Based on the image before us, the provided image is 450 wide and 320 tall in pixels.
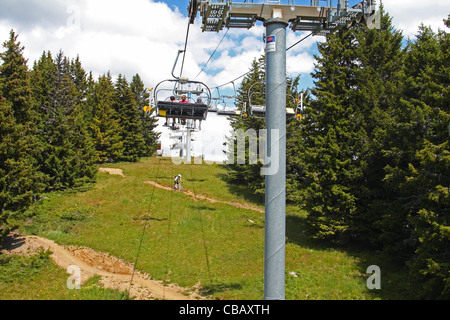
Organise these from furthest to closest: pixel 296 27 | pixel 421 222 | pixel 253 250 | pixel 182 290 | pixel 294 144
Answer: pixel 294 144 → pixel 253 250 → pixel 182 290 → pixel 421 222 → pixel 296 27

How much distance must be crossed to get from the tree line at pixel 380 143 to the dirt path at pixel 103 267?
1130 cm

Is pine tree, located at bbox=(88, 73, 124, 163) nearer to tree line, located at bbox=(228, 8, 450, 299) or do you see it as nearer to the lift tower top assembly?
tree line, located at bbox=(228, 8, 450, 299)

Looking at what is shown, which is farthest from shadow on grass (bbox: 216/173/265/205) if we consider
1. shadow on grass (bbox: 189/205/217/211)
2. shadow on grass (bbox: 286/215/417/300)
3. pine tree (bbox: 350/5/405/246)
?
pine tree (bbox: 350/5/405/246)

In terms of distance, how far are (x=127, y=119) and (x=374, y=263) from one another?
50.2 metres

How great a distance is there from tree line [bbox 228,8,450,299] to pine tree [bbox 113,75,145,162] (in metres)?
39.7

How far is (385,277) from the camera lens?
62.3ft

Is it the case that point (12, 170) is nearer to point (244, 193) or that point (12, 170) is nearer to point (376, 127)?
point (376, 127)

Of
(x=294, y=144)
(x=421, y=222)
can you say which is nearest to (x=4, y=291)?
(x=421, y=222)

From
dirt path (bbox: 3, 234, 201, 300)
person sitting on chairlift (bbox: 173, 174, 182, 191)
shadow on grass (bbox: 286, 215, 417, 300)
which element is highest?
person sitting on chairlift (bbox: 173, 174, 182, 191)

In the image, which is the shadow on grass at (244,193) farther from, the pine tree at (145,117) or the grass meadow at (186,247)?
the pine tree at (145,117)

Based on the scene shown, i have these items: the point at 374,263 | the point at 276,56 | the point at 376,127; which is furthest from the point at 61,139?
the point at 276,56

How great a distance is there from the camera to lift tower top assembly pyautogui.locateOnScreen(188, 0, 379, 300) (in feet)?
22.8

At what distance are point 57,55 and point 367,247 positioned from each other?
3806cm
